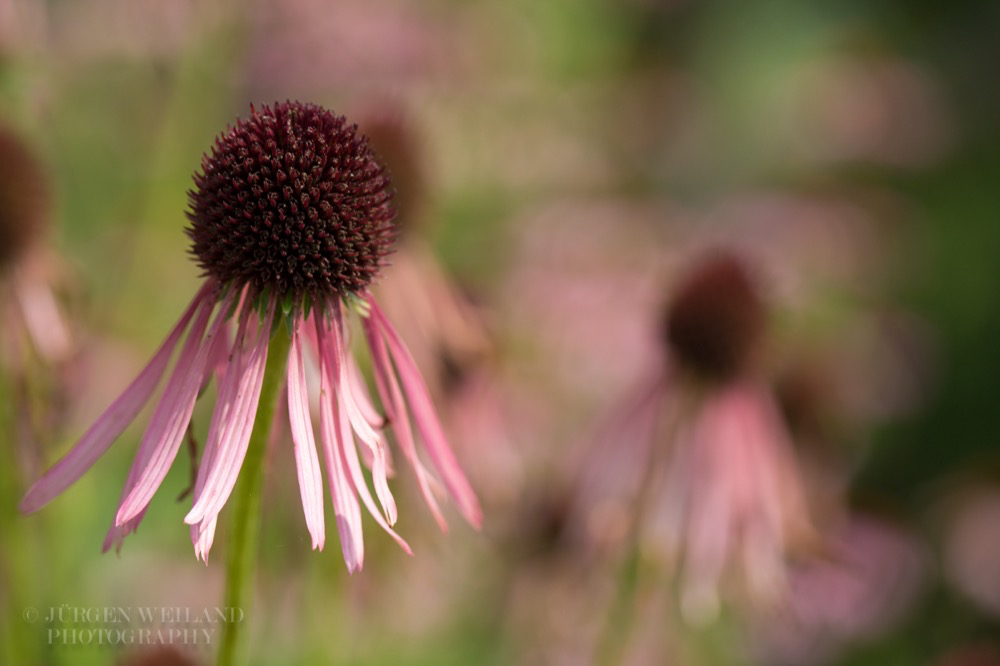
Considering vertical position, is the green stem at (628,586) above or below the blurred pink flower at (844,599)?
above

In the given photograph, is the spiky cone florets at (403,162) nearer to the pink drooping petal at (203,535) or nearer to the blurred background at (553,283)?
the blurred background at (553,283)

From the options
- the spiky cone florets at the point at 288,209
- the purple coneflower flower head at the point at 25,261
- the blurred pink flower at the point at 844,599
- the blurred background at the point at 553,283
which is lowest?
the blurred pink flower at the point at 844,599

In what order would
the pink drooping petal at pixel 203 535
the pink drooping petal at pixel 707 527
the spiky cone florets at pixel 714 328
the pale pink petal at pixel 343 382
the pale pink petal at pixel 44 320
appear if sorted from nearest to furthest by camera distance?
1. the pink drooping petal at pixel 203 535
2. the pale pink petal at pixel 343 382
3. the pale pink petal at pixel 44 320
4. the pink drooping petal at pixel 707 527
5. the spiky cone florets at pixel 714 328

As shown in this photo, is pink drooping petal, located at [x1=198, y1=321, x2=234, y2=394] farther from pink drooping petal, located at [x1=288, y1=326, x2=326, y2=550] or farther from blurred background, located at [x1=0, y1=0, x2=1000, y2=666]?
blurred background, located at [x1=0, y1=0, x2=1000, y2=666]

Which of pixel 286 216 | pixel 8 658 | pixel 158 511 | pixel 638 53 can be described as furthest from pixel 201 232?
pixel 638 53

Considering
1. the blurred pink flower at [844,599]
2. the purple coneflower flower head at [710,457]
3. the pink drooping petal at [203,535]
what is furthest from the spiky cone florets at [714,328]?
the pink drooping petal at [203,535]
